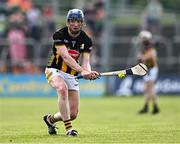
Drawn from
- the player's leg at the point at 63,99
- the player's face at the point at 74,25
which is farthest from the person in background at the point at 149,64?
the player's leg at the point at 63,99

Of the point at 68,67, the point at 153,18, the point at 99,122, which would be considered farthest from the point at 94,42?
the point at 68,67

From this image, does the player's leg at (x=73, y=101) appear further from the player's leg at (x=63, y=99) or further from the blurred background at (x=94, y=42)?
the blurred background at (x=94, y=42)

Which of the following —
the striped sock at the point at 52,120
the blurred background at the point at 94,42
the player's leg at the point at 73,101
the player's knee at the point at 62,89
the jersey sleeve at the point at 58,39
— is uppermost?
the jersey sleeve at the point at 58,39

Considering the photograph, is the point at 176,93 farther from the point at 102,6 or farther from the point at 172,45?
the point at 102,6

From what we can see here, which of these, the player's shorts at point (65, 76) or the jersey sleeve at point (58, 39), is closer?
the jersey sleeve at point (58, 39)

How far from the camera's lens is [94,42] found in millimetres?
36500

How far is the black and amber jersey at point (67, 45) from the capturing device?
15045 millimetres

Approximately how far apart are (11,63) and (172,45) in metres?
8.16

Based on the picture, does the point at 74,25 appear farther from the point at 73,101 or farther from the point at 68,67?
the point at 73,101

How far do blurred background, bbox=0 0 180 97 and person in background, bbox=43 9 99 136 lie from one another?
18657 millimetres

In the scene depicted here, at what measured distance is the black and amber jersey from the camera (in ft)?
49.4

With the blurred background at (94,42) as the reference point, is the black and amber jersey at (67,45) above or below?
above

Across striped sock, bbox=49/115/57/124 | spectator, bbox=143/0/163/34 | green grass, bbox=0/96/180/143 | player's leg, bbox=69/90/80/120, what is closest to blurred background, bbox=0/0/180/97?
spectator, bbox=143/0/163/34

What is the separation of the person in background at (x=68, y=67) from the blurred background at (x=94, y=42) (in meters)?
18.7
